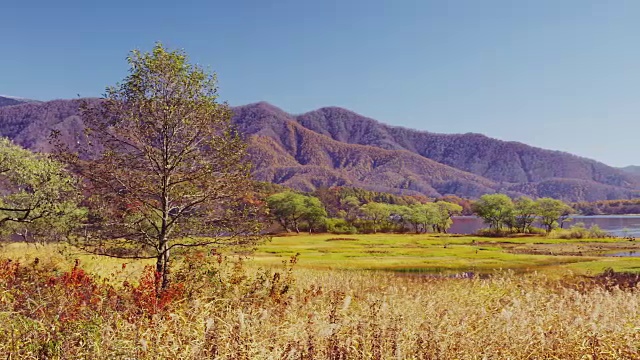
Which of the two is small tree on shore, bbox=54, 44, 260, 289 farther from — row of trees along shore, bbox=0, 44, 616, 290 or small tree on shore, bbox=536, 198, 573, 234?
small tree on shore, bbox=536, 198, 573, 234

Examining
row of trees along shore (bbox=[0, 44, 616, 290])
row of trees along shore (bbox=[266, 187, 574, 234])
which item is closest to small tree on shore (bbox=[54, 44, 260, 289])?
row of trees along shore (bbox=[0, 44, 616, 290])

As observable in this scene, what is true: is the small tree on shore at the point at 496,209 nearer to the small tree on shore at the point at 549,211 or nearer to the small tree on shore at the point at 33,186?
the small tree on shore at the point at 549,211

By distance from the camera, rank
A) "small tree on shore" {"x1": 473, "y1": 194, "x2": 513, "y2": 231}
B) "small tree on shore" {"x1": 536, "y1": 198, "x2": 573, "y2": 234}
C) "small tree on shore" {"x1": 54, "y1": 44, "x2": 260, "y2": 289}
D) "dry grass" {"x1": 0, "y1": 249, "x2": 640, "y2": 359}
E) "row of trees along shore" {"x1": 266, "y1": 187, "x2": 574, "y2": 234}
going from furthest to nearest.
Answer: "small tree on shore" {"x1": 473, "y1": 194, "x2": 513, "y2": 231} → "row of trees along shore" {"x1": 266, "y1": 187, "x2": 574, "y2": 234} → "small tree on shore" {"x1": 536, "y1": 198, "x2": 573, "y2": 234} → "small tree on shore" {"x1": 54, "y1": 44, "x2": 260, "y2": 289} → "dry grass" {"x1": 0, "y1": 249, "x2": 640, "y2": 359}

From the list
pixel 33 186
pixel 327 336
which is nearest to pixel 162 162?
pixel 327 336

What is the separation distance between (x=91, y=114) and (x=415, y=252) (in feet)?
206

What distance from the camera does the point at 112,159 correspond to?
14.5m

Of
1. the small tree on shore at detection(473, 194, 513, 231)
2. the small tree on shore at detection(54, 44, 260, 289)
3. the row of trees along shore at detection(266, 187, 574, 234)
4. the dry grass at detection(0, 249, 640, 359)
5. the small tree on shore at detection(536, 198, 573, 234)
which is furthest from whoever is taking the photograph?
the small tree on shore at detection(473, 194, 513, 231)

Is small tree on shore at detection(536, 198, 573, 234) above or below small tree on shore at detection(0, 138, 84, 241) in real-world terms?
below

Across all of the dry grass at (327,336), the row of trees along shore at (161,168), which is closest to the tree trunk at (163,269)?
the row of trees along shore at (161,168)

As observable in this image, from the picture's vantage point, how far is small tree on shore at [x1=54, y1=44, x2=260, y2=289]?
47.5ft

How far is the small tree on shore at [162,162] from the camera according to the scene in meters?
14.5

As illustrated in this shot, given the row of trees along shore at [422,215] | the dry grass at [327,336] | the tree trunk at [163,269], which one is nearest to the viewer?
the dry grass at [327,336]

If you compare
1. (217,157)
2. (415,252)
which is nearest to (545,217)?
(415,252)

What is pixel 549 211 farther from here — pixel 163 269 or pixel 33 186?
pixel 163 269
